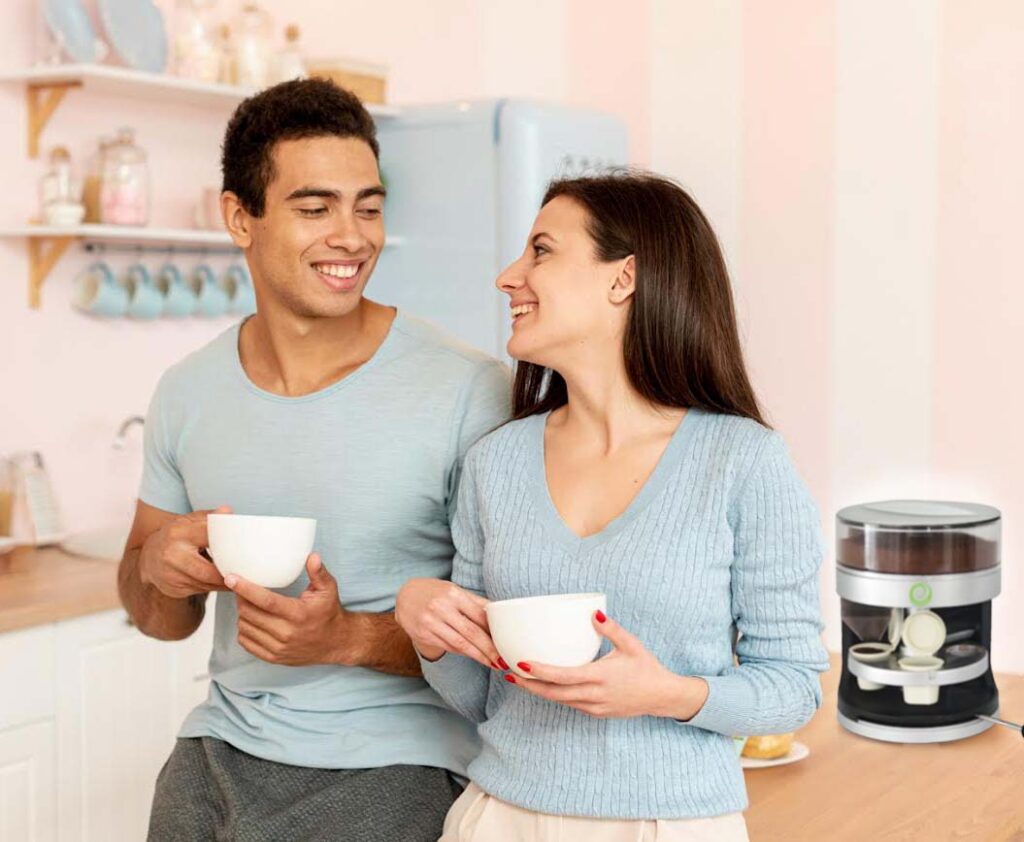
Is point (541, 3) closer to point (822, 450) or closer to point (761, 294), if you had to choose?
point (761, 294)

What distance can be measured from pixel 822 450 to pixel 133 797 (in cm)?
195

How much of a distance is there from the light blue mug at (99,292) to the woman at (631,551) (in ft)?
5.86

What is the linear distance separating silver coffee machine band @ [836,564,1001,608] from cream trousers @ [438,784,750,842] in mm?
716

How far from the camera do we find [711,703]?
131 cm

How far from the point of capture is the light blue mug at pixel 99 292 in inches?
122

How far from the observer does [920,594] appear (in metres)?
2.01

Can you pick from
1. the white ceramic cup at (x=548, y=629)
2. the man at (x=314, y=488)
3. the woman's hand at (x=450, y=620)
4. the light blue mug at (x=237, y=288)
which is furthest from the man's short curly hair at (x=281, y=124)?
the light blue mug at (x=237, y=288)

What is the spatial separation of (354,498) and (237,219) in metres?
0.43

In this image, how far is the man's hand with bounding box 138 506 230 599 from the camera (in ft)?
5.16

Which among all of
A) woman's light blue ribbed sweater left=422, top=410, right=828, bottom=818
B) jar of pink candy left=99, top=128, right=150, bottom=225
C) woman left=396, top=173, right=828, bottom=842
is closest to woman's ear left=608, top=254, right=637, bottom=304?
woman left=396, top=173, right=828, bottom=842

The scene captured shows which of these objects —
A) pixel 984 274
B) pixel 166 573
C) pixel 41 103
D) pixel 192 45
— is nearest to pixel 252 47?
pixel 192 45

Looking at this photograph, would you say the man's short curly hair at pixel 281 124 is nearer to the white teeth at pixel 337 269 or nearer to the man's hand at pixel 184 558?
the white teeth at pixel 337 269

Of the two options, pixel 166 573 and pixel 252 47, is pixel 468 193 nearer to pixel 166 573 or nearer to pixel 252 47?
pixel 252 47

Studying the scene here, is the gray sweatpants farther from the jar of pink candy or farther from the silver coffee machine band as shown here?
the jar of pink candy
